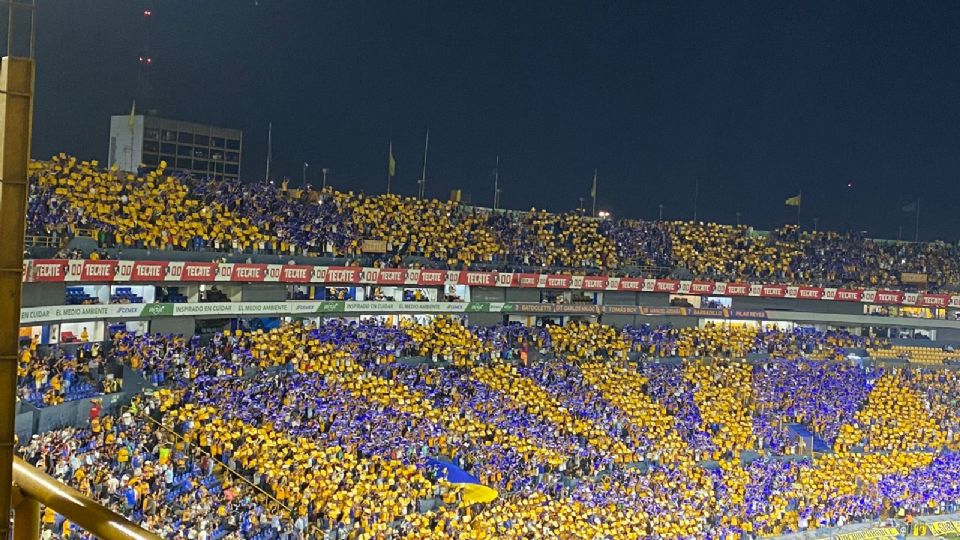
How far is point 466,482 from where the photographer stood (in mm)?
23844

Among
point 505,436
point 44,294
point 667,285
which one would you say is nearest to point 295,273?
point 44,294

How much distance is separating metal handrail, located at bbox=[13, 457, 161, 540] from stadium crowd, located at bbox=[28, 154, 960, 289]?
23.2m

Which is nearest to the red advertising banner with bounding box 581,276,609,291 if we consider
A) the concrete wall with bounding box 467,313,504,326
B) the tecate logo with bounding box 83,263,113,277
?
the concrete wall with bounding box 467,313,504,326

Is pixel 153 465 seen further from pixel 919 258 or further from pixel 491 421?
pixel 919 258

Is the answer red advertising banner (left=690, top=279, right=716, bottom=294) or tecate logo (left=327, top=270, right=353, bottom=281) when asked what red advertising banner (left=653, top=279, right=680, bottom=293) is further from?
tecate logo (left=327, top=270, right=353, bottom=281)

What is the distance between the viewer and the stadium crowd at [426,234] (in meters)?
25.6

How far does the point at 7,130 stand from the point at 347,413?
23.1 meters

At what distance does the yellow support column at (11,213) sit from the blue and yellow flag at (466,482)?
21.0 meters

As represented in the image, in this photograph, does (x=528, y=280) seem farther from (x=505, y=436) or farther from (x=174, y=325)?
(x=174, y=325)

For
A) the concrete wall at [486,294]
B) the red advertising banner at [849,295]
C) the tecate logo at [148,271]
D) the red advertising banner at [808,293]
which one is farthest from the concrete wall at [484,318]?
the red advertising banner at [849,295]

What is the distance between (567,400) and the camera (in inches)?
1214

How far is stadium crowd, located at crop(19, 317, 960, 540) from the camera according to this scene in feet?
65.3

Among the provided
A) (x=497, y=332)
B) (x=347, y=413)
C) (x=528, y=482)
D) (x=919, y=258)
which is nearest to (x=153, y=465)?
(x=347, y=413)

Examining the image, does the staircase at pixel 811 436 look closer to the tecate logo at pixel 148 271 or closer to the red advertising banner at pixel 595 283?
the red advertising banner at pixel 595 283
